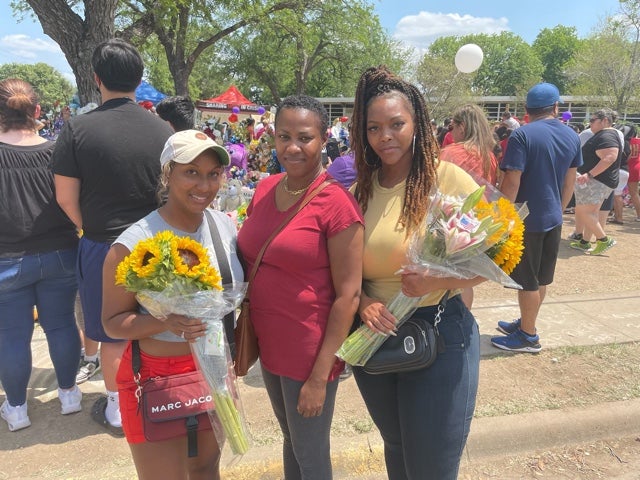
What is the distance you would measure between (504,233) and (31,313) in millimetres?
2894

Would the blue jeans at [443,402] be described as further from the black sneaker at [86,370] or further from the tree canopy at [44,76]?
the tree canopy at [44,76]

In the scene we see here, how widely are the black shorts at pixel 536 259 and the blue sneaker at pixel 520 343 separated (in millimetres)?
425

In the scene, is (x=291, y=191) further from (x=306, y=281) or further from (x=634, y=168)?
(x=634, y=168)

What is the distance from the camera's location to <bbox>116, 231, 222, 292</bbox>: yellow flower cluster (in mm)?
1543

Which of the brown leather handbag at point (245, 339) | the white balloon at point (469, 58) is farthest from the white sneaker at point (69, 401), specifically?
the white balloon at point (469, 58)

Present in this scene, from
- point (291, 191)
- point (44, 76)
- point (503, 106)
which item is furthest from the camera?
point (44, 76)

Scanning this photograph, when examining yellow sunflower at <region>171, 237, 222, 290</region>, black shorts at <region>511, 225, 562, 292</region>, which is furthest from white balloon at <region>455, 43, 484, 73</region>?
yellow sunflower at <region>171, 237, 222, 290</region>

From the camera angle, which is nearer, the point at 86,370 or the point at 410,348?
the point at 410,348

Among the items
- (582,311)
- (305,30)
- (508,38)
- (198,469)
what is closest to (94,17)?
(198,469)

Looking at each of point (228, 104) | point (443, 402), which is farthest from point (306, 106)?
point (228, 104)

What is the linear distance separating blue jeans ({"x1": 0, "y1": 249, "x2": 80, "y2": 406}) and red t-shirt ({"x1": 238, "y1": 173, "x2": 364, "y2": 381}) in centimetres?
180

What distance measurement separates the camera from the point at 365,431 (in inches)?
118

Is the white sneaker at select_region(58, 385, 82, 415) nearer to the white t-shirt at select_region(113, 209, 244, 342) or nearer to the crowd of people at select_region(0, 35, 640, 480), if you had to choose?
the crowd of people at select_region(0, 35, 640, 480)

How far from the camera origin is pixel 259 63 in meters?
35.0
